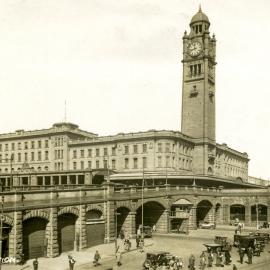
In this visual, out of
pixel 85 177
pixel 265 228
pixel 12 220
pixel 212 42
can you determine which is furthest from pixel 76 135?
pixel 12 220

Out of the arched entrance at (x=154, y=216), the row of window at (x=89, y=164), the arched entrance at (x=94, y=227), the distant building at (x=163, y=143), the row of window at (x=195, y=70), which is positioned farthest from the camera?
the row of window at (x=195, y=70)

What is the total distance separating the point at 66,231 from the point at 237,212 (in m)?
38.6

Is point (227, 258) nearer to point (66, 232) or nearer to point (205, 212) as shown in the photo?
point (66, 232)

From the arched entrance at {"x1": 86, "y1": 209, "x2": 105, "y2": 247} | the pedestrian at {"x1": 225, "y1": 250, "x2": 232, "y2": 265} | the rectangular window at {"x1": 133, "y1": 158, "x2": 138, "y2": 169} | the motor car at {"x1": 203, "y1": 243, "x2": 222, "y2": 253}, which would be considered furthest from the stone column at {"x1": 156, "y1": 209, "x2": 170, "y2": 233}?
the rectangular window at {"x1": 133, "y1": 158, "x2": 138, "y2": 169}

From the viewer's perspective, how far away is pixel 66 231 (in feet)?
150

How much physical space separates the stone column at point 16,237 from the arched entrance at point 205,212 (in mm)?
39569

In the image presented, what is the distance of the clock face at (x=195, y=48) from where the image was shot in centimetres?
9856

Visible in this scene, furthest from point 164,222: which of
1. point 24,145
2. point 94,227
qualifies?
point 24,145

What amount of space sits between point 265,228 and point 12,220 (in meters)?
42.5

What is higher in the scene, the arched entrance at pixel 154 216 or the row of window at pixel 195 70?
the row of window at pixel 195 70

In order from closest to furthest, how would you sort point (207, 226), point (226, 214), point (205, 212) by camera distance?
point (207, 226)
point (205, 212)
point (226, 214)

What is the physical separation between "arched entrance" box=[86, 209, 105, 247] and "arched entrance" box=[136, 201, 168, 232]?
12269mm

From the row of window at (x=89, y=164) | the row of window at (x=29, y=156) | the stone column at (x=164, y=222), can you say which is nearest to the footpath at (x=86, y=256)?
the stone column at (x=164, y=222)

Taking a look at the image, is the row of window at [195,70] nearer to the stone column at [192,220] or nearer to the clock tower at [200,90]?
the clock tower at [200,90]
